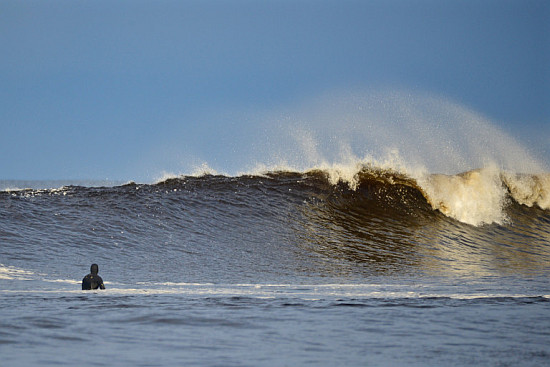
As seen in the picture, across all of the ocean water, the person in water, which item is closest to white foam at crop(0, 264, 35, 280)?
the ocean water

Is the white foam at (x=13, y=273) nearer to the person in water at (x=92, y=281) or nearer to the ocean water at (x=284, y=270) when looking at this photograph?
the ocean water at (x=284, y=270)

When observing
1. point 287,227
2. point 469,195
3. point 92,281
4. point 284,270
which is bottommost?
point 92,281

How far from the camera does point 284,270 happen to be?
10.9m

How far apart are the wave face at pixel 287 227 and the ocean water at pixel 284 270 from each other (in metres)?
0.07

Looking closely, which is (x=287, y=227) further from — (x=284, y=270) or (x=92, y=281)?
(x=92, y=281)

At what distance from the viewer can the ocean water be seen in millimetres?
5316

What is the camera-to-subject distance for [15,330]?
18.7 ft

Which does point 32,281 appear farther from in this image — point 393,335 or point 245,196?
point 245,196

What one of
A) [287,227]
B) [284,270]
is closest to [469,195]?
[287,227]

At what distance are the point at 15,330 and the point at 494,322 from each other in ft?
15.8

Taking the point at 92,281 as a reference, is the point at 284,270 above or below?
above

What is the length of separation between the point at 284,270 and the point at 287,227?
402 cm

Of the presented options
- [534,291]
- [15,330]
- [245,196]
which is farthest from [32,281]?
[245,196]

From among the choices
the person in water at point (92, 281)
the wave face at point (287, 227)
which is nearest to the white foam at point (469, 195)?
the wave face at point (287, 227)
